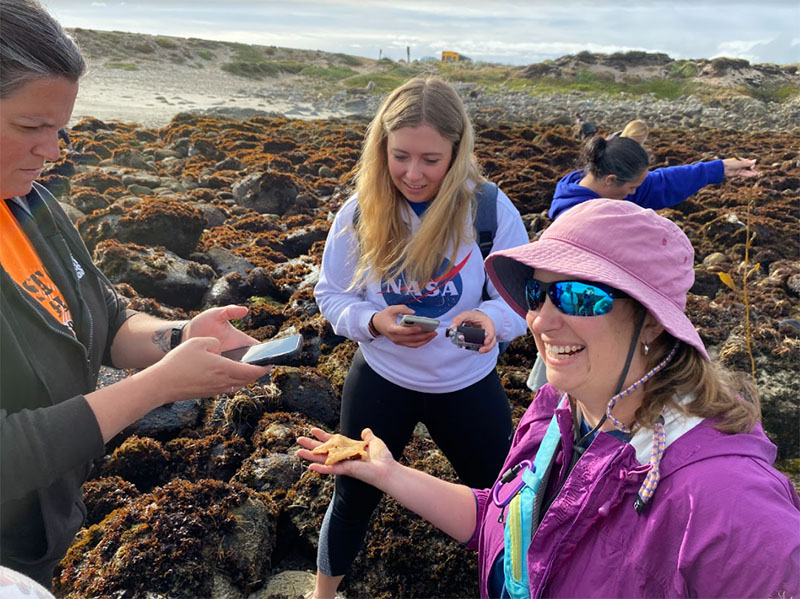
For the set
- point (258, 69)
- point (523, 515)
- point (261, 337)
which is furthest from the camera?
point (258, 69)

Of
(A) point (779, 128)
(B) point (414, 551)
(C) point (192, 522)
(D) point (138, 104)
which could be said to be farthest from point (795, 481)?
(D) point (138, 104)

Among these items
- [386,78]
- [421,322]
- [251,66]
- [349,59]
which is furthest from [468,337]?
[349,59]

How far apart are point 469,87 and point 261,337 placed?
159 feet

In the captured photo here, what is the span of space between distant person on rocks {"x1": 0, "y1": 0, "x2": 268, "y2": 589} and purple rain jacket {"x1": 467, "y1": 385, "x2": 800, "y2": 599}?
1442 mm

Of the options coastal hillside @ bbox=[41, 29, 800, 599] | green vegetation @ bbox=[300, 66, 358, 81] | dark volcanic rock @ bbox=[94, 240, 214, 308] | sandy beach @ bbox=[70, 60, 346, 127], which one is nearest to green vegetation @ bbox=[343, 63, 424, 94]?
green vegetation @ bbox=[300, 66, 358, 81]

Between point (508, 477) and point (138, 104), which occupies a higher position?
point (508, 477)

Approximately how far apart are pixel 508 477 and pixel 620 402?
560 mm

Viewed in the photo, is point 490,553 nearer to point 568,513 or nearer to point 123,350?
point 568,513

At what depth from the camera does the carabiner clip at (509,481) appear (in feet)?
7.07

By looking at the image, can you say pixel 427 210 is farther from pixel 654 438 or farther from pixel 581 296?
pixel 654 438

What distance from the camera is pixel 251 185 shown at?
14.1 meters

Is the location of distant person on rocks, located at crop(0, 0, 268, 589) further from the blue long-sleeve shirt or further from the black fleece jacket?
the blue long-sleeve shirt

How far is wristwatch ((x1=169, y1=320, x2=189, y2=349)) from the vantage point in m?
2.87

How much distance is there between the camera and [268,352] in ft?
9.34
